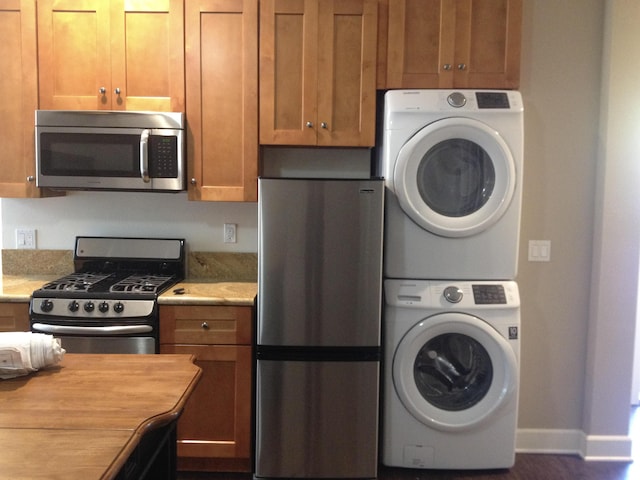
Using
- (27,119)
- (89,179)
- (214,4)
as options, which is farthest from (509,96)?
(27,119)

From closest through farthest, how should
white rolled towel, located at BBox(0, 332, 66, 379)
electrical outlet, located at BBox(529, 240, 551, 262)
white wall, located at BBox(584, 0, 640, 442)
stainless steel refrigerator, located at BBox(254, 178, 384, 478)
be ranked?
white rolled towel, located at BBox(0, 332, 66, 379), stainless steel refrigerator, located at BBox(254, 178, 384, 478), white wall, located at BBox(584, 0, 640, 442), electrical outlet, located at BBox(529, 240, 551, 262)

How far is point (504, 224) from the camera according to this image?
300cm

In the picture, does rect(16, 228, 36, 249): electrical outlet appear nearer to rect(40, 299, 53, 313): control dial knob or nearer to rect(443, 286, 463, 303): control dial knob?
rect(40, 299, 53, 313): control dial knob

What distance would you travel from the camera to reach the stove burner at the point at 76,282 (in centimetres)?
299

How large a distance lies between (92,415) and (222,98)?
1.99m

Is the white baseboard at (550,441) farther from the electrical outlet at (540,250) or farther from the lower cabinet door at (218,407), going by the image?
the lower cabinet door at (218,407)

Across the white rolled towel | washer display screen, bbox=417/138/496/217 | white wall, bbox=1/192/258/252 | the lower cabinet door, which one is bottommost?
the lower cabinet door

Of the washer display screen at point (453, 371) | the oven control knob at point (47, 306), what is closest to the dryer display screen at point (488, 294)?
the washer display screen at point (453, 371)

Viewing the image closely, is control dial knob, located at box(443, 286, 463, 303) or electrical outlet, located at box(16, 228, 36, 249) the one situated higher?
electrical outlet, located at box(16, 228, 36, 249)

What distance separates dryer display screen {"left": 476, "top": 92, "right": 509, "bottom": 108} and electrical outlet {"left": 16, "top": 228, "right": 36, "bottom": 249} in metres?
2.54

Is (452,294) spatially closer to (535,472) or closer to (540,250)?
(540,250)

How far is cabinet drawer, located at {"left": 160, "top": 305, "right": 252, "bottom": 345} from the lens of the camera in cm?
294

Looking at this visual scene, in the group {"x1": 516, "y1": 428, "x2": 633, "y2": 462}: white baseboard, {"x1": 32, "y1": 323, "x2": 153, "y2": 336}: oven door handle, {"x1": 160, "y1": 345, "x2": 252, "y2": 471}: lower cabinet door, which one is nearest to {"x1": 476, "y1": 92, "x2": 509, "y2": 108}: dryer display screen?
{"x1": 160, "y1": 345, "x2": 252, "y2": 471}: lower cabinet door

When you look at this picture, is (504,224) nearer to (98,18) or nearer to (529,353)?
(529,353)
